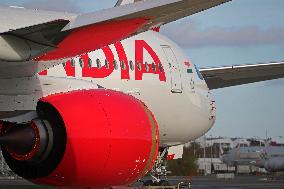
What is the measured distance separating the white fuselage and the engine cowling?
3.13 metres

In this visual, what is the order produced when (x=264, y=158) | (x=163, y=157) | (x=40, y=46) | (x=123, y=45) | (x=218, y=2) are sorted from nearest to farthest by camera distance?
(x=218, y=2) → (x=40, y=46) → (x=123, y=45) → (x=163, y=157) → (x=264, y=158)

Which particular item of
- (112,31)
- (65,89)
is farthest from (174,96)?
(112,31)

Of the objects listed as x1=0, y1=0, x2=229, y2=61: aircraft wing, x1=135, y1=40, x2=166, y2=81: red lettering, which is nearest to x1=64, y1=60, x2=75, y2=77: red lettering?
x1=135, y1=40, x2=166, y2=81: red lettering

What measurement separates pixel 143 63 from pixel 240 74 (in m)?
5.77

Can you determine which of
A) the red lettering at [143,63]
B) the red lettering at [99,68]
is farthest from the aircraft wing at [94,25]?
the red lettering at [143,63]

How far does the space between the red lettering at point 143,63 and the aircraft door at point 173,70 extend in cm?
36

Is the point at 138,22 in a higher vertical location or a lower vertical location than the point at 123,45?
lower

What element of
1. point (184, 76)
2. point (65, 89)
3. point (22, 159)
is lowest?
point (22, 159)

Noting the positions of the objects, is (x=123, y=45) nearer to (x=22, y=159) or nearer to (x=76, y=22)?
(x=22, y=159)

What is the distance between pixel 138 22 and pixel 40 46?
3.45ft

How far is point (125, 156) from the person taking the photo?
7887 mm

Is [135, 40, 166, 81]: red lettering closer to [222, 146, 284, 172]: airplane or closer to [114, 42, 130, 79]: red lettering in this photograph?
[114, 42, 130, 79]: red lettering

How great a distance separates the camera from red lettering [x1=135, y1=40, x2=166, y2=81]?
40.8 ft

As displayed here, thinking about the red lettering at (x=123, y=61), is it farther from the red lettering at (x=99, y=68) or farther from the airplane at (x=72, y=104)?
the airplane at (x=72, y=104)
